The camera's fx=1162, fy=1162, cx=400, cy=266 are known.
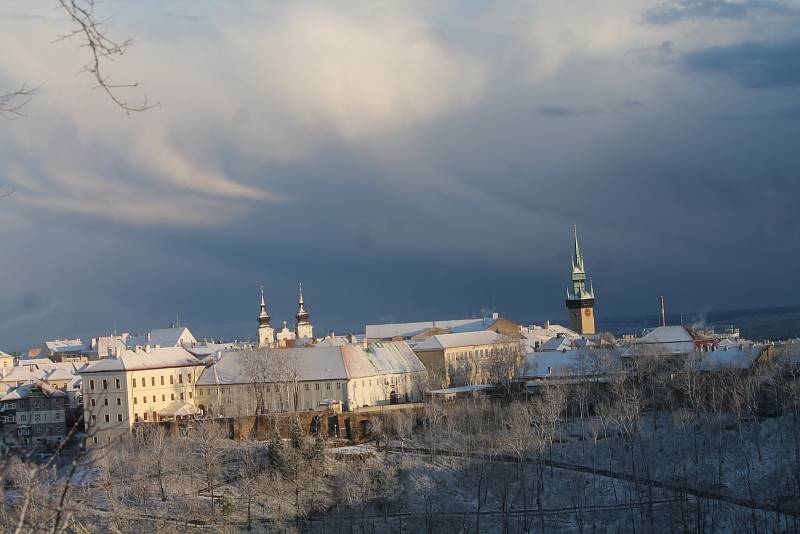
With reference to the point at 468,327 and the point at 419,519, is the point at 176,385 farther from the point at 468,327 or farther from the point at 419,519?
the point at 468,327

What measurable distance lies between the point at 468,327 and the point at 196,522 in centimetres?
9064

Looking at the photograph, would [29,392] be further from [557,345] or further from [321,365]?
[557,345]

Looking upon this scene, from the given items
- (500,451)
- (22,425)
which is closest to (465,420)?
(500,451)

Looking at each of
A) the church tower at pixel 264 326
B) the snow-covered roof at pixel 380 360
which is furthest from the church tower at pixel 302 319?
the snow-covered roof at pixel 380 360

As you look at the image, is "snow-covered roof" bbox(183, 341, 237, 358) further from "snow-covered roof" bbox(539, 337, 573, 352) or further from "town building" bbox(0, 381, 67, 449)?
"snow-covered roof" bbox(539, 337, 573, 352)

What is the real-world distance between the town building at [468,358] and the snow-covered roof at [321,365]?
5620 mm

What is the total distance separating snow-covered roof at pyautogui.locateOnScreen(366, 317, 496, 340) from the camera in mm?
149375

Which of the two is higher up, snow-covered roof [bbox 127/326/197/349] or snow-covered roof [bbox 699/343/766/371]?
snow-covered roof [bbox 127/326/197/349]

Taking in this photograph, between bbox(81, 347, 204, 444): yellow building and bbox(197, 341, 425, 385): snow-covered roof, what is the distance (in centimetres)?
177

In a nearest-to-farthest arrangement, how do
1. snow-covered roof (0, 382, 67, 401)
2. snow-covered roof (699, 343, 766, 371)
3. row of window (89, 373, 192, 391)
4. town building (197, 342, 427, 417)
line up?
row of window (89, 373, 192, 391) → town building (197, 342, 427, 417) → snow-covered roof (0, 382, 67, 401) → snow-covered roof (699, 343, 766, 371)

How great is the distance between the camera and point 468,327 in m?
148

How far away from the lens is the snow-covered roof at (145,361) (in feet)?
294

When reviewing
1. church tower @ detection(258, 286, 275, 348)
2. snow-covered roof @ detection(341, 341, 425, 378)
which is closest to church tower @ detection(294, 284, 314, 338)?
church tower @ detection(258, 286, 275, 348)

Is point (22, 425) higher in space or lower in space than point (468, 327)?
lower
